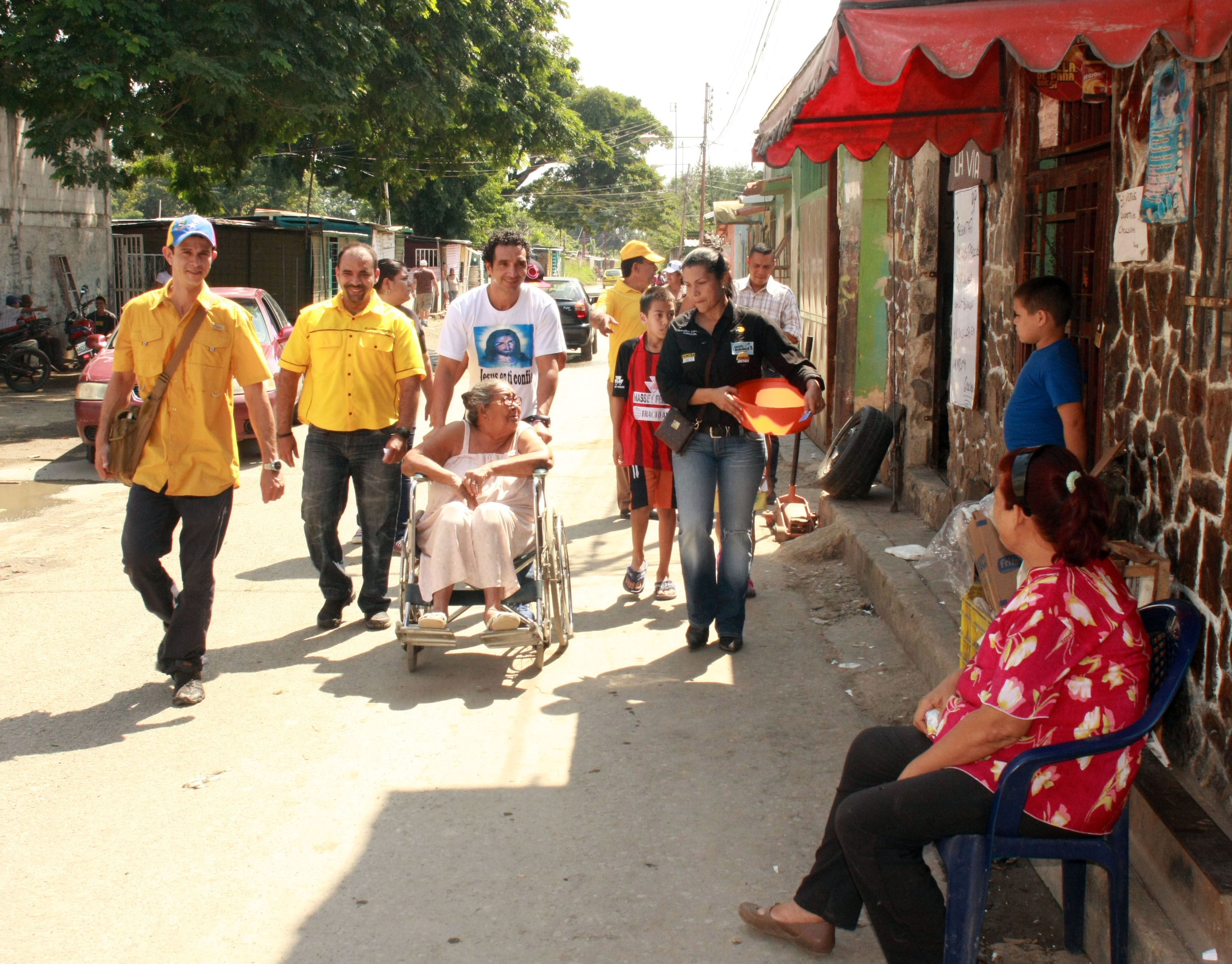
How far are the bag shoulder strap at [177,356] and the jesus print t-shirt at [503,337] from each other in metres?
1.36

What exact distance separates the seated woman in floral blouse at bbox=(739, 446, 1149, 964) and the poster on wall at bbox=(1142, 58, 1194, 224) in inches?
53.9

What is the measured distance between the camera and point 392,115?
20.3 m

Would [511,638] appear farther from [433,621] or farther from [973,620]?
[973,620]

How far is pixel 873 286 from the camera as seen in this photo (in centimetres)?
1006

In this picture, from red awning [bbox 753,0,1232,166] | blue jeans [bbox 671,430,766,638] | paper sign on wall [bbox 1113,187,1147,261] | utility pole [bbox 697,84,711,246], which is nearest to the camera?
red awning [bbox 753,0,1232,166]

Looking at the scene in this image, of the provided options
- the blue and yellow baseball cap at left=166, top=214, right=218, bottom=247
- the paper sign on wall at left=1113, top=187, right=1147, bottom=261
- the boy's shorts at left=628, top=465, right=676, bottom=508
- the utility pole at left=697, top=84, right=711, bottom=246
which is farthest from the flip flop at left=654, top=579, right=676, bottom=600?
the utility pole at left=697, top=84, right=711, bottom=246

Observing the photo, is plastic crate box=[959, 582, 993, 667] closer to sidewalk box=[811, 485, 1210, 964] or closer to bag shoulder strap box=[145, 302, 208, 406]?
sidewalk box=[811, 485, 1210, 964]

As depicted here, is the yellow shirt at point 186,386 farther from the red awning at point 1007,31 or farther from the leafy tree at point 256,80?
the leafy tree at point 256,80

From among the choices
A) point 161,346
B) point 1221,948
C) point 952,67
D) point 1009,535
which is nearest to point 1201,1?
point 952,67

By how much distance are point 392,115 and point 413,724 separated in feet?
56.8

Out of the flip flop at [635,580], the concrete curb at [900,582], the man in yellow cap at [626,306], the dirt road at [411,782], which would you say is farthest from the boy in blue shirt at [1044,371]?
Answer: the man in yellow cap at [626,306]

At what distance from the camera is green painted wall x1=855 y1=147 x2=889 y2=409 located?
9.78 meters

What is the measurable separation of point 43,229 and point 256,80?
6424 mm

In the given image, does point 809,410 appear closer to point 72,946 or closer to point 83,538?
point 72,946
